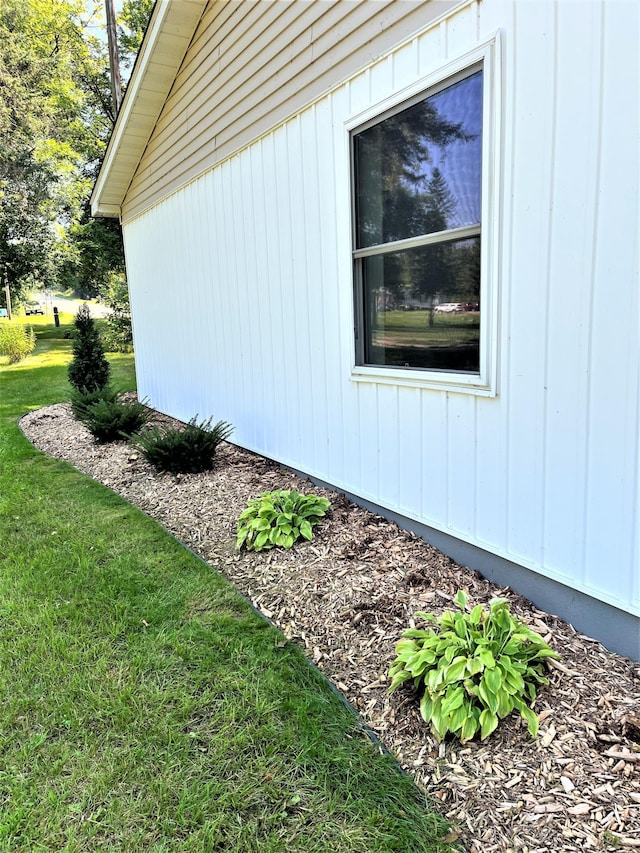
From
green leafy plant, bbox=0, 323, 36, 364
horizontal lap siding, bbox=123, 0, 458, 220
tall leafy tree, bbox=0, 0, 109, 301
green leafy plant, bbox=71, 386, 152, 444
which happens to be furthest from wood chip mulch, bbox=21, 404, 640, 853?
tall leafy tree, bbox=0, 0, 109, 301

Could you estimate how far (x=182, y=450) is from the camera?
512 cm

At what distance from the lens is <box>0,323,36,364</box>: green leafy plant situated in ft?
55.8

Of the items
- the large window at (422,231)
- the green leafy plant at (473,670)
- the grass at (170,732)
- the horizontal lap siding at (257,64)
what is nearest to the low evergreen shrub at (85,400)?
the horizontal lap siding at (257,64)

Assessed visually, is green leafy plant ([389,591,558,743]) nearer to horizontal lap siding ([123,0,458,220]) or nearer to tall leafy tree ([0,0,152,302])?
horizontal lap siding ([123,0,458,220])

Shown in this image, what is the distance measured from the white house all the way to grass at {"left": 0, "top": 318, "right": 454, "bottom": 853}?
4.21 ft

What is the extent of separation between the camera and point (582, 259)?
2299 mm

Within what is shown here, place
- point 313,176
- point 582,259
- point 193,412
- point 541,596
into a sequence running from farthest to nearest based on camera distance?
point 193,412 < point 313,176 < point 541,596 < point 582,259

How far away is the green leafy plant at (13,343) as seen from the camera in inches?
670

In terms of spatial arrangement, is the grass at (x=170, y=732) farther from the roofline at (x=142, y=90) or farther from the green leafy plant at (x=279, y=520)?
the roofline at (x=142, y=90)

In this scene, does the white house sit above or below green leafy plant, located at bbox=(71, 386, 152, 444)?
above

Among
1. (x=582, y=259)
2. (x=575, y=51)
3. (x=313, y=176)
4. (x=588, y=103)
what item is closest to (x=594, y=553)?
(x=582, y=259)

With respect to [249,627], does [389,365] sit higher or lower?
higher

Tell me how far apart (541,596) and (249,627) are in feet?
4.97

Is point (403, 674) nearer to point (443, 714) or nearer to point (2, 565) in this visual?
point (443, 714)
